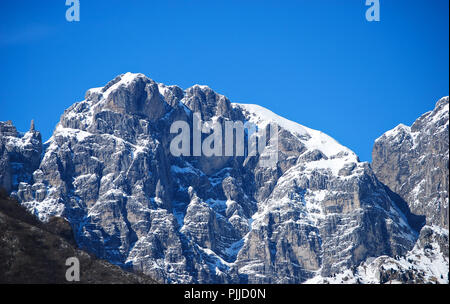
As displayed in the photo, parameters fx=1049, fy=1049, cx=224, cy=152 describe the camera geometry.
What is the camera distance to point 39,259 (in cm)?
17038

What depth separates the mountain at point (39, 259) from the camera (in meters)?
166

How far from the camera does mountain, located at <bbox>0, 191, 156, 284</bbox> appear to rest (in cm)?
16588
